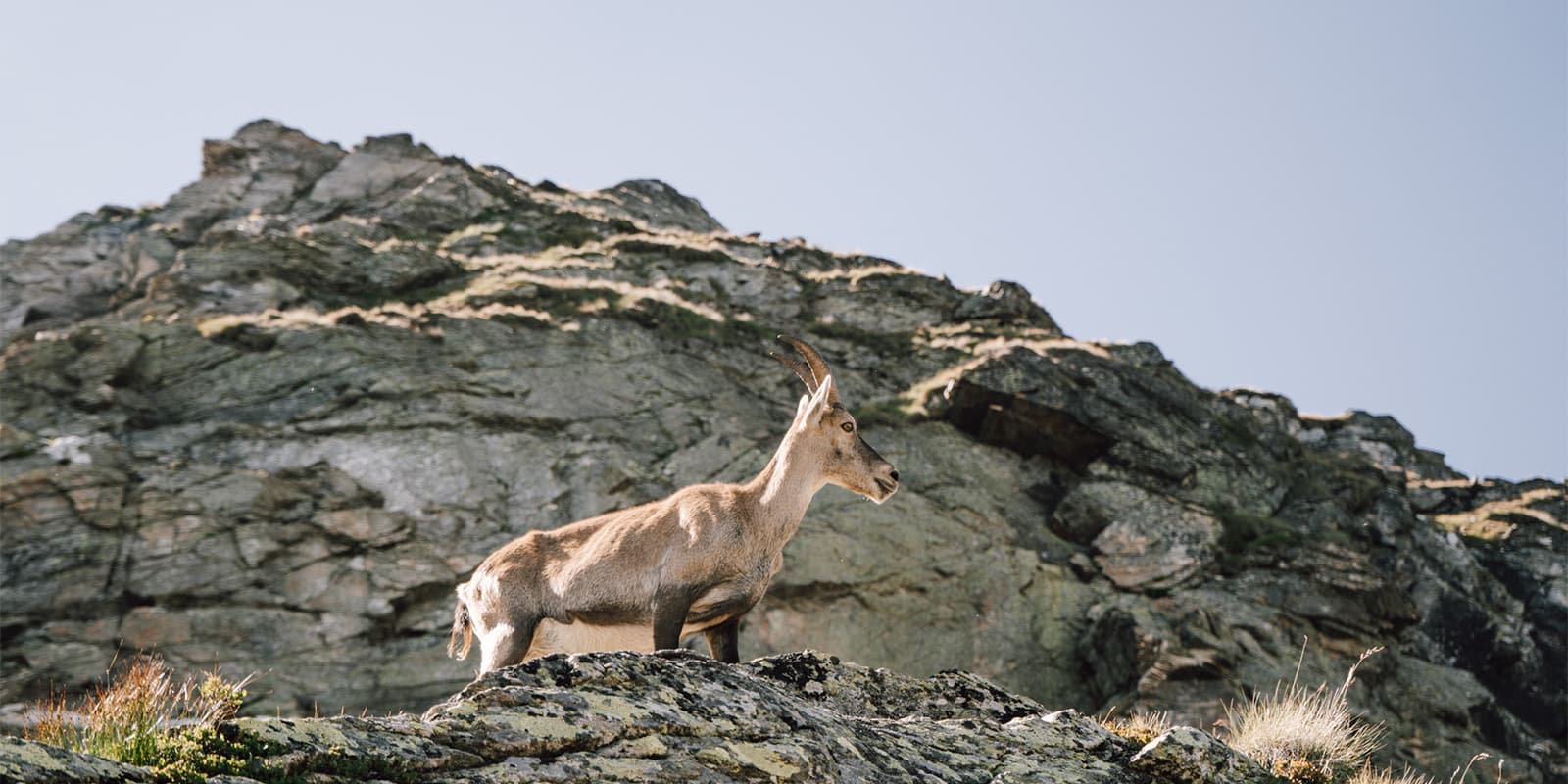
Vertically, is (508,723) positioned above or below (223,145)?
below

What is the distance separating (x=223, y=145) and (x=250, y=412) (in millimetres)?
29378

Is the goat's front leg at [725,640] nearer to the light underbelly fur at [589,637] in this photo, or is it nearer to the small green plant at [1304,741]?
the light underbelly fur at [589,637]

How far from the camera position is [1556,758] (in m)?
24.8

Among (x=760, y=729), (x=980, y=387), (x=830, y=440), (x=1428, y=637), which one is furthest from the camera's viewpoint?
(x=980, y=387)

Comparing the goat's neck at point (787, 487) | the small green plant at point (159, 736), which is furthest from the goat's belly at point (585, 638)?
the small green plant at point (159, 736)

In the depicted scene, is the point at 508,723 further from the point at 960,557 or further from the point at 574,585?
the point at 960,557

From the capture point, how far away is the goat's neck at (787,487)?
1088 centimetres

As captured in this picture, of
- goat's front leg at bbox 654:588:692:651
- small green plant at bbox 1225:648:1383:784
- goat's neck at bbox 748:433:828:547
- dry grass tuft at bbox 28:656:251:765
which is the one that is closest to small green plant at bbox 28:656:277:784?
dry grass tuft at bbox 28:656:251:765

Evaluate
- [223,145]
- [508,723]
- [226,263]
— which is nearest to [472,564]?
[226,263]

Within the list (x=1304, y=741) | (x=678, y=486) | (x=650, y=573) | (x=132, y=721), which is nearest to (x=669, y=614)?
(x=650, y=573)

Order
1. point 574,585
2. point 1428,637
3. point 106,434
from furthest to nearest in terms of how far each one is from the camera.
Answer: point 1428,637, point 106,434, point 574,585

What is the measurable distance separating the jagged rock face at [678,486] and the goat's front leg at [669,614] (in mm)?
11481

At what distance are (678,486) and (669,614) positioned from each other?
1474 cm

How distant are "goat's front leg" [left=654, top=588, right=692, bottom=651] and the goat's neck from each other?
1030 mm
